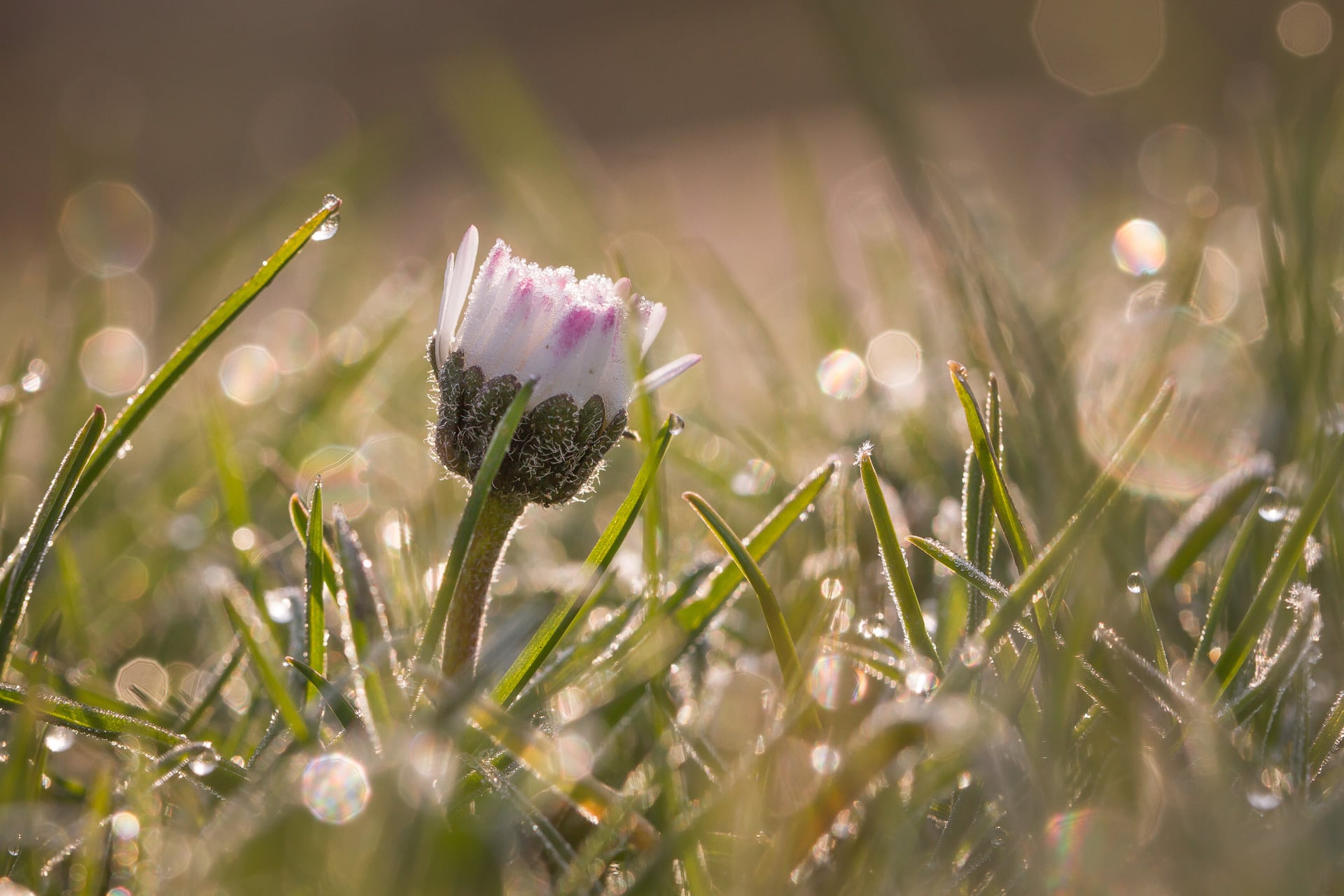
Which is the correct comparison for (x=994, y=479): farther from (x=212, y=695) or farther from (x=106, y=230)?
(x=106, y=230)

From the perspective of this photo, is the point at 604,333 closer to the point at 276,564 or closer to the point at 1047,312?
the point at 276,564

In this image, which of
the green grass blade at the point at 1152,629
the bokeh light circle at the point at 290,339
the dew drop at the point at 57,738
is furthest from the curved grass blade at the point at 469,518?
the bokeh light circle at the point at 290,339

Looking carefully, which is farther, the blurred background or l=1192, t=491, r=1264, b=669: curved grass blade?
the blurred background

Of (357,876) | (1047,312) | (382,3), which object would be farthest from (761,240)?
(382,3)

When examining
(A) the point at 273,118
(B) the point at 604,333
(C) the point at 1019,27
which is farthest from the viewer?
(C) the point at 1019,27

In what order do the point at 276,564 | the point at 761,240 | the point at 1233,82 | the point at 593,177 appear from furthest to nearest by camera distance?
the point at 761,240
the point at 593,177
the point at 1233,82
the point at 276,564

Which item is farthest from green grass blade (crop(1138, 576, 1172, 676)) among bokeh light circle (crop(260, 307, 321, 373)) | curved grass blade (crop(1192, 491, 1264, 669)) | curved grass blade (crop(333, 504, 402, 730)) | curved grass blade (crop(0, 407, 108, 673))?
bokeh light circle (crop(260, 307, 321, 373))

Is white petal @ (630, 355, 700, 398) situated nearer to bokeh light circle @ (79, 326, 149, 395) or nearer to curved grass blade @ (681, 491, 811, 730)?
curved grass blade @ (681, 491, 811, 730)

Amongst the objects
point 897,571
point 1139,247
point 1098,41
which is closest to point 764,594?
point 897,571
